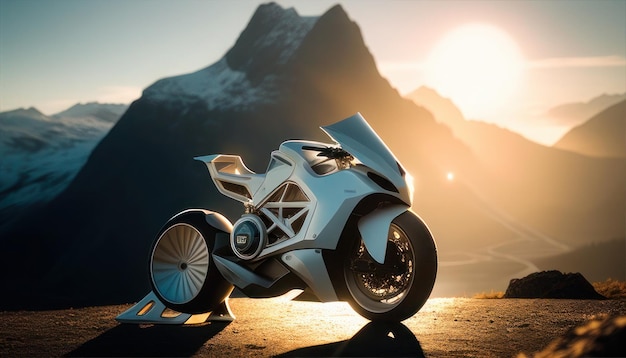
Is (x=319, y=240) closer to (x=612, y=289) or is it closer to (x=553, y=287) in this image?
(x=553, y=287)

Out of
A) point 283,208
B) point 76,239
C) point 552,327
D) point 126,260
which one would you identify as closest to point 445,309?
point 552,327

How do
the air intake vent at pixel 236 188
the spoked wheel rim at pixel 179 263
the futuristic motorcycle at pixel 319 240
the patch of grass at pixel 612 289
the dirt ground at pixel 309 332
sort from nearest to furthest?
the dirt ground at pixel 309 332 → the futuristic motorcycle at pixel 319 240 → the spoked wheel rim at pixel 179 263 → the air intake vent at pixel 236 188 → the patch of grass at pixel 612 289

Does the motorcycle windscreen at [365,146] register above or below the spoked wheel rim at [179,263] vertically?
above

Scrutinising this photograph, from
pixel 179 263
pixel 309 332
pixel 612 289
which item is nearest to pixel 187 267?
pixel 179 263

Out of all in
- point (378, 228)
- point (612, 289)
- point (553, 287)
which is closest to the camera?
point (378, 228)

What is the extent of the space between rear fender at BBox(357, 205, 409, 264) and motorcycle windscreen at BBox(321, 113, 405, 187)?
39 centimetres

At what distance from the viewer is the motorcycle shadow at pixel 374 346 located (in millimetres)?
7664

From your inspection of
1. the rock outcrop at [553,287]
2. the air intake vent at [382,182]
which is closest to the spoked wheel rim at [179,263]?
the air intake vent at [382,182]

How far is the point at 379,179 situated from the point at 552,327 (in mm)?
3256

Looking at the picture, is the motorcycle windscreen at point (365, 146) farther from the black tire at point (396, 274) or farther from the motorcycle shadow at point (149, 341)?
the motorcycle shadow at point (149, 341)

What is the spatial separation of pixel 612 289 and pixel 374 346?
37.3 ft

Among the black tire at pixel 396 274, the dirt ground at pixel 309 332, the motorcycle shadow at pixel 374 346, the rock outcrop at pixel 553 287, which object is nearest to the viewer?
the motorcycle shadow at pixel 374 346

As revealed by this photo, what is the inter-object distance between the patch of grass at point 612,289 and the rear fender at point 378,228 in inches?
376

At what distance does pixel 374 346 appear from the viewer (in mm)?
7996
